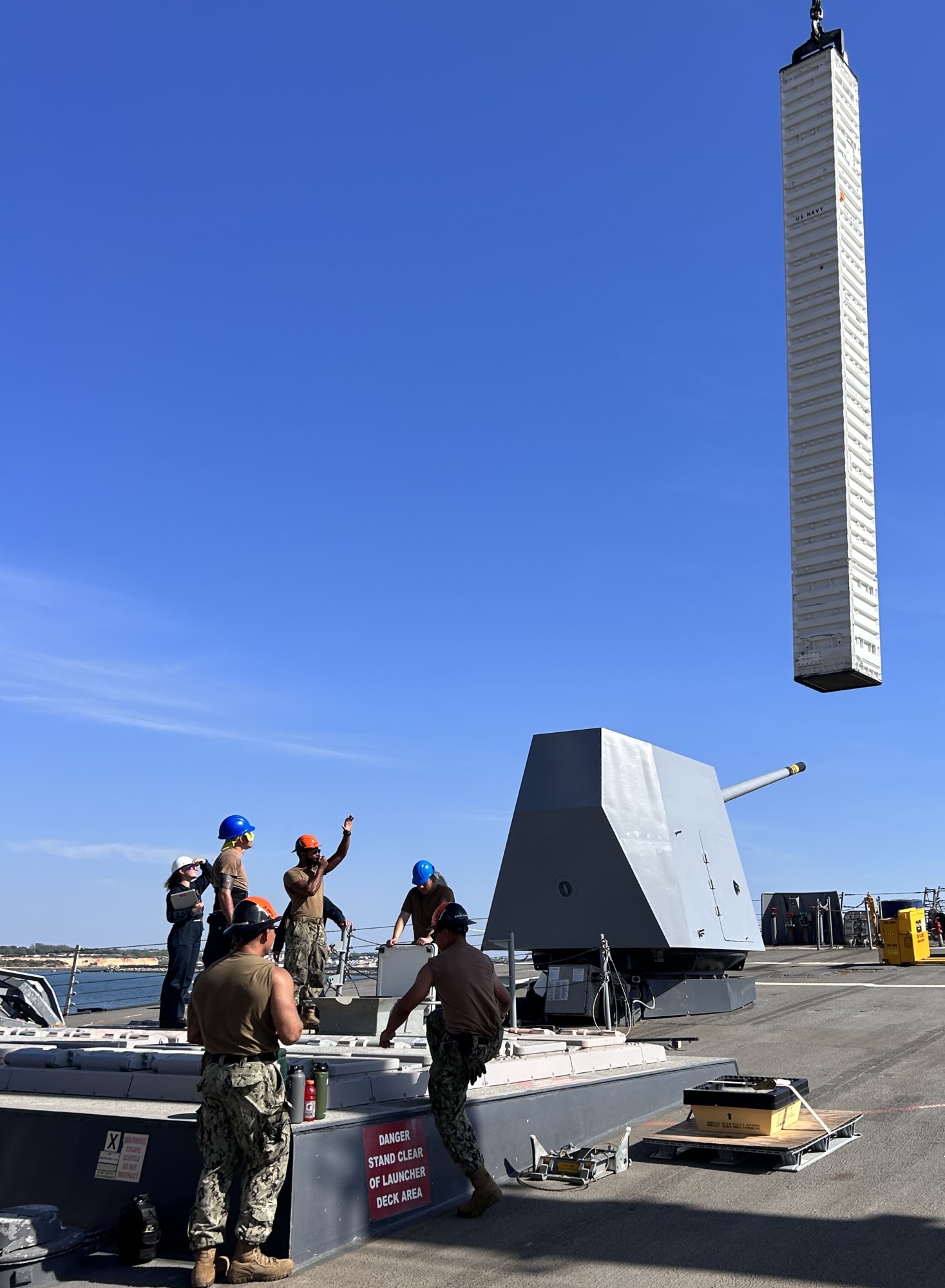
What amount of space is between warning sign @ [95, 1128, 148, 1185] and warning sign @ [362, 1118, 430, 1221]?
111 cm

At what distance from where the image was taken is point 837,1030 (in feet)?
40.0

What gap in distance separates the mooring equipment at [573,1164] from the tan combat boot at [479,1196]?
79 centimetres

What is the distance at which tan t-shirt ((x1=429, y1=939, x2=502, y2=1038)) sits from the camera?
633cm

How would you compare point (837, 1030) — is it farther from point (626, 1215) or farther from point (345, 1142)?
point (345, 1142)

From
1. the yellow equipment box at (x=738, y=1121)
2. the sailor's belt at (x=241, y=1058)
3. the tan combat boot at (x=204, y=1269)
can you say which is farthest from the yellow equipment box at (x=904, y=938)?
the tan combat boot at (x=204, y=1269)

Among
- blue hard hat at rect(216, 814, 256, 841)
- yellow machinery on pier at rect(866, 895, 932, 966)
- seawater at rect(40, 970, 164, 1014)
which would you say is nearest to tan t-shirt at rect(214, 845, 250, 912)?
blue hard hat at rect(216, 814, 256, 841)

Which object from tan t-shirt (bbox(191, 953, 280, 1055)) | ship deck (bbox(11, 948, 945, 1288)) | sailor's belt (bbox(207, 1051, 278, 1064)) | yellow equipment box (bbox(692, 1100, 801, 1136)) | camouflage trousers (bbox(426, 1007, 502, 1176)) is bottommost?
ship deck (bbox(11, 948, 945, 1288))

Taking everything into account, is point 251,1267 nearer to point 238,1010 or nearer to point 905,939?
point 238,1010

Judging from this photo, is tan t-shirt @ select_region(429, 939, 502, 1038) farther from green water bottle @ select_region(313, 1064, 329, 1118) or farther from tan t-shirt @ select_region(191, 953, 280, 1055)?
tan t-shirt @ select_region(191, 953, 280, 1055)

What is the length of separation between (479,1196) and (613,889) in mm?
8226

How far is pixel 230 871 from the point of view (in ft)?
28.1

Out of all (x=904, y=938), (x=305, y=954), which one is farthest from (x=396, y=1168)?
(x=904, y=938)

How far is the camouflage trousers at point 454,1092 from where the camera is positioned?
6148mm

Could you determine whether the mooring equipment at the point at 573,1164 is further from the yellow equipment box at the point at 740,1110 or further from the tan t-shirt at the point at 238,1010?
the tan t-shirt at the point at 238,1010
